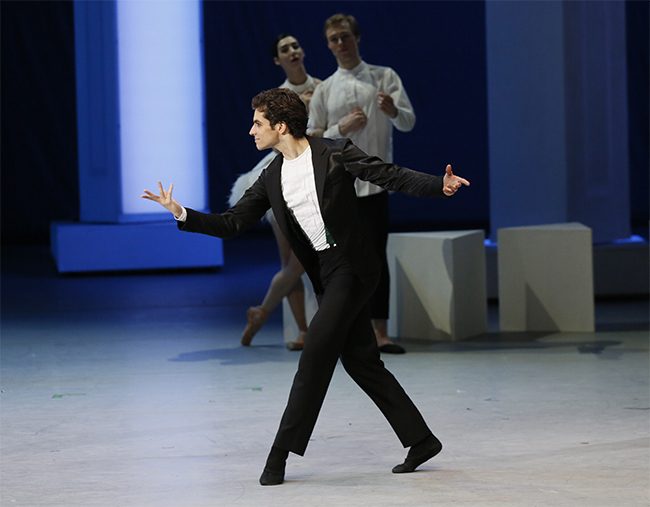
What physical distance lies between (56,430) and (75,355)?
60.4 inches

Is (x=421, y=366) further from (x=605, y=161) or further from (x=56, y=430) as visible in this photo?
(x=605, y=161)

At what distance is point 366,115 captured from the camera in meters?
4.85

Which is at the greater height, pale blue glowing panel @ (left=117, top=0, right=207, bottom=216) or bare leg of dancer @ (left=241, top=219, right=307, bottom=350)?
pale blue glowing panel @ (left=117, top=0, right=207, bottom=216)

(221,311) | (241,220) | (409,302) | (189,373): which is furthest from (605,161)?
(241,220)

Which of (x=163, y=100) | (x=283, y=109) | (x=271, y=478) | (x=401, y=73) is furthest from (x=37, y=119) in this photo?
(x=271, y=478)

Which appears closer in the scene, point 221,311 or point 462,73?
point 221,311

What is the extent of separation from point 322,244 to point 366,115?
2018mm

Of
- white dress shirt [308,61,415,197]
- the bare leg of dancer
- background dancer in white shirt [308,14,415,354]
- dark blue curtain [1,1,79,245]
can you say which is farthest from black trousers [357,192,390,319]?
dark blue curtain [1,1,79,245]

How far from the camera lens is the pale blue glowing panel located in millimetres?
8539

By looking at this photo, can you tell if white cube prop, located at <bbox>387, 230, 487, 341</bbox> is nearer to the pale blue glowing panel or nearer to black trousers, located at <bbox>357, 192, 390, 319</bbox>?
black trousers, located at <bbox>357, 192, 390, 319</bbox>

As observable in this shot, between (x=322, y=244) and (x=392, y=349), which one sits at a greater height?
(x=322, y=244)

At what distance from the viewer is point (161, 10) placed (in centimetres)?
852

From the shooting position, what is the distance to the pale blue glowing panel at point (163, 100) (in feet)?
28.0

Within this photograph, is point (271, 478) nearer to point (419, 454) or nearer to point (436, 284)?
point (419, 454)
